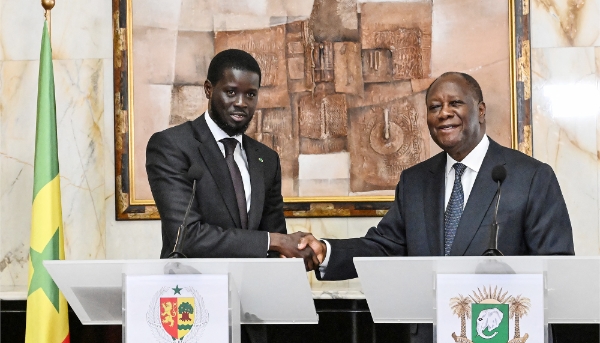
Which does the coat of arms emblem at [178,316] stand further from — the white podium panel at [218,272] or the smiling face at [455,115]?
the smiling face at [455,115]

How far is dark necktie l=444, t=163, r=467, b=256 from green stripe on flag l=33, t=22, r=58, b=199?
7.73ft

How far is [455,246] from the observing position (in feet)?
10.1

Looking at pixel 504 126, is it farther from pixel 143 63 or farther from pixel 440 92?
pixel 143 63

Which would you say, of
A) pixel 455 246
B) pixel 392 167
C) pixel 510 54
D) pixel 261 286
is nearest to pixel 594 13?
pixel 510 54

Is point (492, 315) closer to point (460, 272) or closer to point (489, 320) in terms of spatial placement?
point (489, 320)

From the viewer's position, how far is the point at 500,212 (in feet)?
10.2

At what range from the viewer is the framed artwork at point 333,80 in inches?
185

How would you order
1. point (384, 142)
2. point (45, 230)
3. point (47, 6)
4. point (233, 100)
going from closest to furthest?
point (233, 100) → point (45, 230) → point (47, 6) → point (384, 142)

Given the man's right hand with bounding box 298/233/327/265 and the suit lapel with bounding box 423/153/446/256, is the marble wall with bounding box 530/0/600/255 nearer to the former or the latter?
the suit lapel with bounding box 423/153/446/256

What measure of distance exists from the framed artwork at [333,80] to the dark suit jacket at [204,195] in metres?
1.24

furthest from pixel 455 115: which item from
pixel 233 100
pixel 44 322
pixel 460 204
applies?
pixel 44 322

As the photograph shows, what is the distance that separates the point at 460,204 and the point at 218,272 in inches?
50.3

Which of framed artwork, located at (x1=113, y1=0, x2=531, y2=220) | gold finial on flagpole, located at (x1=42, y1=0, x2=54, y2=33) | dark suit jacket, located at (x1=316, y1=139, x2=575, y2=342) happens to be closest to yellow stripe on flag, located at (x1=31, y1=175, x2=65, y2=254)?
framed artwork, located at (x1=113, y1=0, x2=531, y2=220)

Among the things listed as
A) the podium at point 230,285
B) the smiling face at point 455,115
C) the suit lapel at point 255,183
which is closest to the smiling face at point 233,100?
the suit lapel at point 255,183
